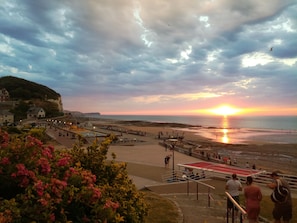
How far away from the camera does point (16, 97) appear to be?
122500mm

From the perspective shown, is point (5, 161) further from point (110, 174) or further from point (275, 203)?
point (275, 203)

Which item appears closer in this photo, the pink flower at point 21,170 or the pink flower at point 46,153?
the pink flower at point 21,170

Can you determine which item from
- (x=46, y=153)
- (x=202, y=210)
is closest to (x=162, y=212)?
(x=202, y=210)

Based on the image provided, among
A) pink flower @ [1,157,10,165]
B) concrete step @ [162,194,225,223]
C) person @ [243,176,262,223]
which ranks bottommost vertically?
concrete step @ [162,194,225,223]

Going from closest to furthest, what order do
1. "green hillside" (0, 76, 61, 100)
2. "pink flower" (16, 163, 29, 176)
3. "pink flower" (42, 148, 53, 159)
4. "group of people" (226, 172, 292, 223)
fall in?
"pink flower" (16, 163, 29, 176) → "pink flower" (42, 148, 53, 159) → "group of people" (226, 172, 292, 223) → "green hillside" (0, 76, 61, 100)

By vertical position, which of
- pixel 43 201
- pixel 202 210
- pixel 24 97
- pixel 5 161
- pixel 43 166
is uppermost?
pixel 24 97

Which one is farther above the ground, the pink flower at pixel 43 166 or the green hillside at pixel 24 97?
the green hillside at pixel 24 97

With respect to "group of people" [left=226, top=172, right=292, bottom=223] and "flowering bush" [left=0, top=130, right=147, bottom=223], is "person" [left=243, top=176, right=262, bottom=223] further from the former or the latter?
"flowering bush" [left=0, top=130, right=147, bottom=223]

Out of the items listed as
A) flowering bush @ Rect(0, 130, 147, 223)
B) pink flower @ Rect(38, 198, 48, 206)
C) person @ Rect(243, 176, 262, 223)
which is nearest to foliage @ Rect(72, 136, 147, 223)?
flowering bush @ Rect(0, 130, 147, 223)

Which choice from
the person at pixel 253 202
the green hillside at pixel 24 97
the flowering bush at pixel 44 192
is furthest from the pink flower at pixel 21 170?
the green hillside at pixel 24 97

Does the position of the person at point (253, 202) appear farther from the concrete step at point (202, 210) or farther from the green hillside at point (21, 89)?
the green hillside at point (21, 89)

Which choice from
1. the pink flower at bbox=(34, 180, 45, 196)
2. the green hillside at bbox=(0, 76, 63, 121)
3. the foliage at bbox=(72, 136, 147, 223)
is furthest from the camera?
the green hillside at bbox=(0, 76, 63, 121)

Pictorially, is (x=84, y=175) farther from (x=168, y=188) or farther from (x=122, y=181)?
(x=168, y=188)

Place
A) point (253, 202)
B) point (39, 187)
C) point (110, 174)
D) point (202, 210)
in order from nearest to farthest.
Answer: point (39, 187)
point (110, 174)
point (253, 202)
point (202, 210)
